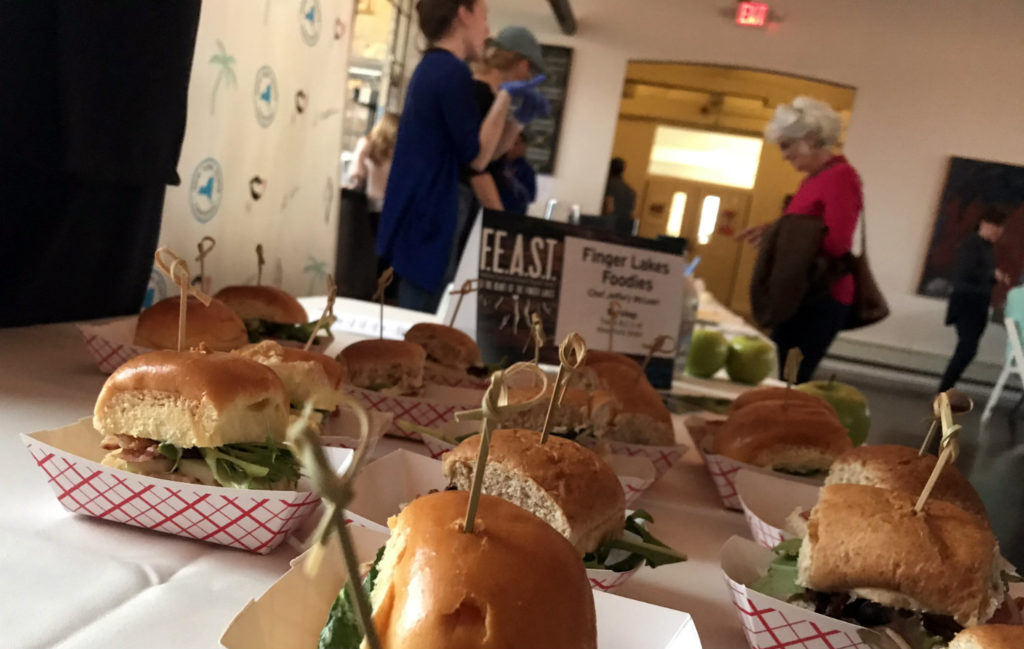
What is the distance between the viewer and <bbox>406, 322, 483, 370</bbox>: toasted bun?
159cm

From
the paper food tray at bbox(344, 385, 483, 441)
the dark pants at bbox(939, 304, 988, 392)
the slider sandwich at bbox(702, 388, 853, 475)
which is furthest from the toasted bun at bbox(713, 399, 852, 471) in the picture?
the dark pants at bbox(939, 304, 988, 392)

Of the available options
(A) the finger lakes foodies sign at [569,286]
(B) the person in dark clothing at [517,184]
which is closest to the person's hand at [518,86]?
(B) the person in dark clothing at [517,184]

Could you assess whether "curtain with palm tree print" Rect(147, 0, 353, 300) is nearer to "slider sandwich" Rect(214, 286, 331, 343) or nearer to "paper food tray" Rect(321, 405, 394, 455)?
"slider sandwich" Rect(214, 286, 331, 343)

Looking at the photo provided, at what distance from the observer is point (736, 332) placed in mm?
2975

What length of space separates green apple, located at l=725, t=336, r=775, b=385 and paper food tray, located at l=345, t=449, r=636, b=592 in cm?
163

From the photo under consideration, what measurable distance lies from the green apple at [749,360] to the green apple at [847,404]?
63cm

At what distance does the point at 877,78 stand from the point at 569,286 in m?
5.70

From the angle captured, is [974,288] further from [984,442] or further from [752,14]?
[752,14]

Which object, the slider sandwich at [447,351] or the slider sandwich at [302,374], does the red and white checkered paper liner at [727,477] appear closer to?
the slider sandwich at [447,351]

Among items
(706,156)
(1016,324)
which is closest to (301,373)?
(1016,324)

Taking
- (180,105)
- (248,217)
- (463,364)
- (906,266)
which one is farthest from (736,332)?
(906,266)

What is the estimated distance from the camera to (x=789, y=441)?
1.25m

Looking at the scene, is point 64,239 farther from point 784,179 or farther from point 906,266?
point 784,179

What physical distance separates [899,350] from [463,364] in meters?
6.30
